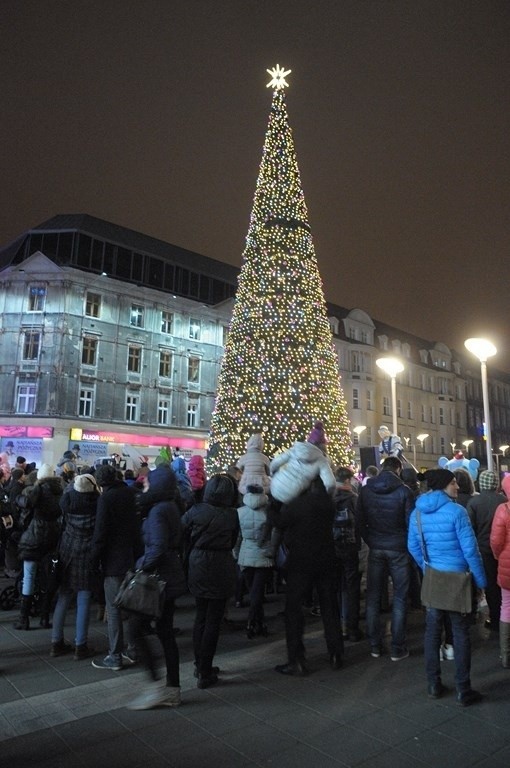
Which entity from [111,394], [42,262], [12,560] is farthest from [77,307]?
[12,560]

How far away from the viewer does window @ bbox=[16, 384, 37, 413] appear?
3216 cm

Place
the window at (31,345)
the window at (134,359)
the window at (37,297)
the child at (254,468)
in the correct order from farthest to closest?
the window at (134,359), the window at (37,297), the window at (31,345), the child at (254,468)

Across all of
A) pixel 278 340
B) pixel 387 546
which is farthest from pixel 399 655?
pixel 278 340

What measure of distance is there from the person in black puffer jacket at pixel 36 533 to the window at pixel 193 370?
31.7 m

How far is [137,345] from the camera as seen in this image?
118 ft

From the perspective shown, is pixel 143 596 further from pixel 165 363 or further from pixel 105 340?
pixel 165 363

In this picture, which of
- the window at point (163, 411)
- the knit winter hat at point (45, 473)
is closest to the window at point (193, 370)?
the window at point (163, 411)

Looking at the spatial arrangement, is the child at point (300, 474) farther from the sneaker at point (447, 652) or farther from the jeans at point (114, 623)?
the sneaker at point (447, 652)

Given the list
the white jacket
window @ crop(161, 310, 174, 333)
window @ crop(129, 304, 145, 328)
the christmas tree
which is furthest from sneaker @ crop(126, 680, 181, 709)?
window @ crop(161, 310, 174, 333)

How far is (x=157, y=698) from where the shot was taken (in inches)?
173

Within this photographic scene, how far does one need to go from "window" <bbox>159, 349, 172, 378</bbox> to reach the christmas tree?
20.8 meters

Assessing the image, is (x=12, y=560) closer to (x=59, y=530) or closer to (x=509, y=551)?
(x=59, y=530)

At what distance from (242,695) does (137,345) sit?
32.8 m

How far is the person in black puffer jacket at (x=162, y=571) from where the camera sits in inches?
176
